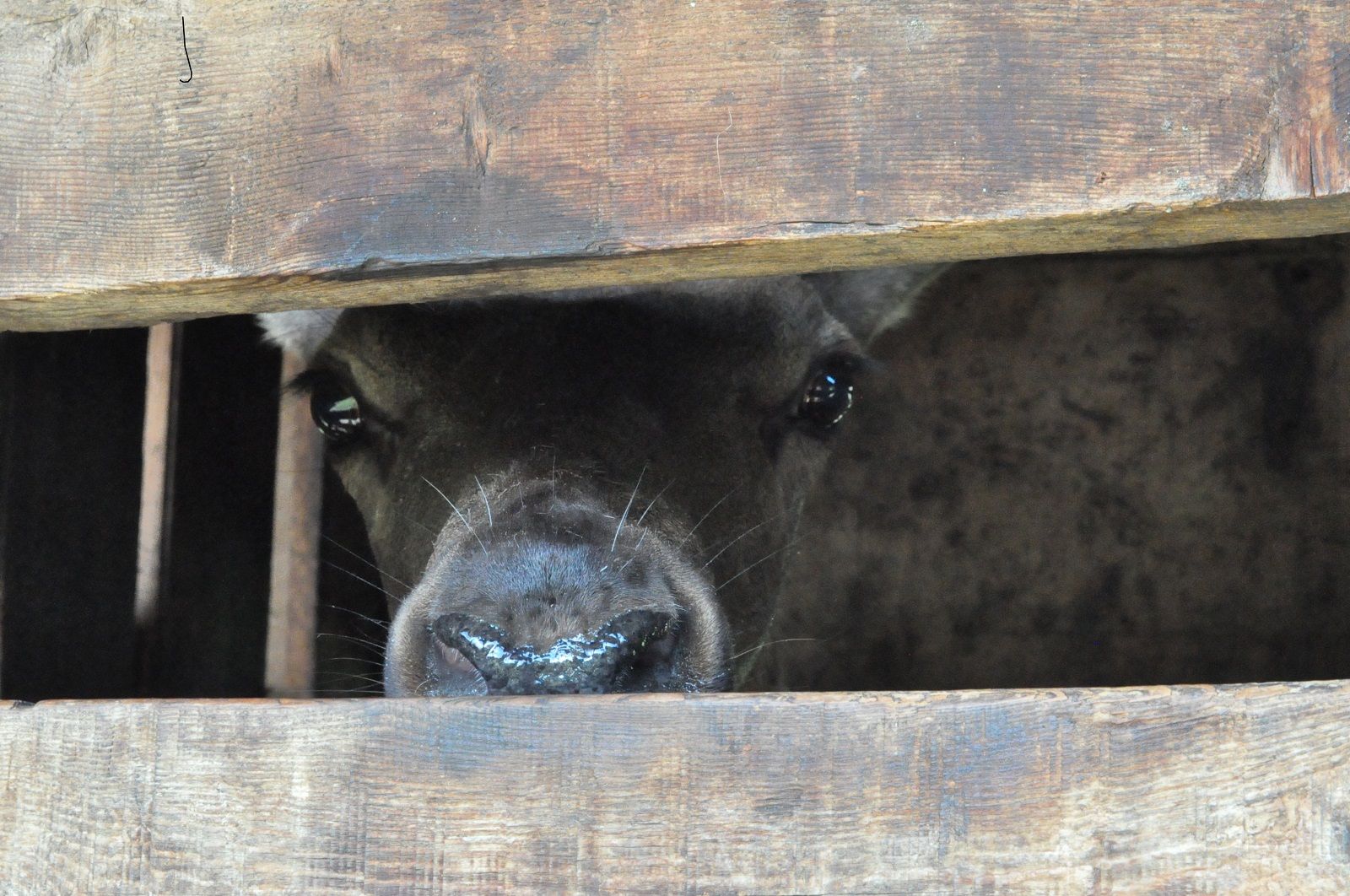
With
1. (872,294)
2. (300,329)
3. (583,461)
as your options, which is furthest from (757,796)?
(872,294)

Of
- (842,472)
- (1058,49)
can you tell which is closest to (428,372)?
(1058,49)

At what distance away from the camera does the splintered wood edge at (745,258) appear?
1.56m

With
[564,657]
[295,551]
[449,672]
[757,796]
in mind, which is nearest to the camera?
[757,796]

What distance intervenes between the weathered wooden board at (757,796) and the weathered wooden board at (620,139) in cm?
58

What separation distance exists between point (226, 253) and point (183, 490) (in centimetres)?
Answer: 219

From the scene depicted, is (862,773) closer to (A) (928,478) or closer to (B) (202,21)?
(B) (202,21)

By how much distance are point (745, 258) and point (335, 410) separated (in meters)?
1.69

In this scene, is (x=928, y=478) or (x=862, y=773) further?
(x=928, y=478)

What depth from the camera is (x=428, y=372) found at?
2.75 meters

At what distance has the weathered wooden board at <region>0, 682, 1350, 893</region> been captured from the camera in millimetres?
1410

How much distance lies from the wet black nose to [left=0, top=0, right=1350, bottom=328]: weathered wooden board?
0.51 metres

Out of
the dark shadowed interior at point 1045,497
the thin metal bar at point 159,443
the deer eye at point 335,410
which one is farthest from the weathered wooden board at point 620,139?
the dark shadowed interior at point 1045,497

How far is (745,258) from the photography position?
5.46 ft

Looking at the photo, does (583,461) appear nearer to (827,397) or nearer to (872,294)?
(827,397)
